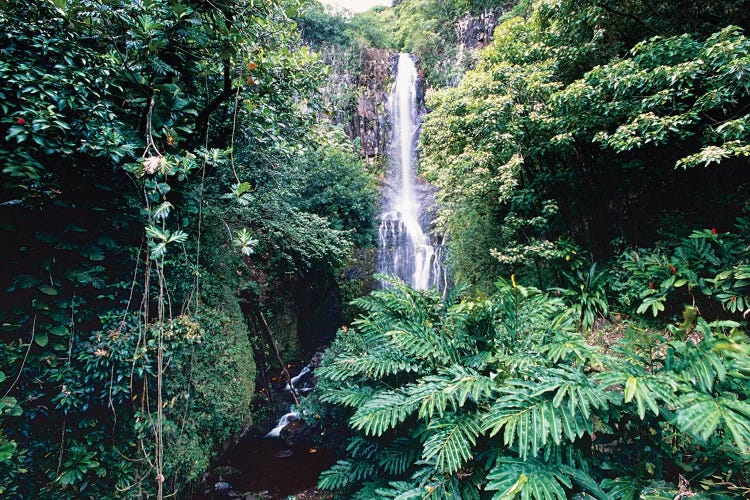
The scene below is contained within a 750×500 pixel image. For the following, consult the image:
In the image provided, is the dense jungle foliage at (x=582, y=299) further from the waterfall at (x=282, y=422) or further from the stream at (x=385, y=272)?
the waterfall at (x=282, y=422)

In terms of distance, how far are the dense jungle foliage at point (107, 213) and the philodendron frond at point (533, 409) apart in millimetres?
1557

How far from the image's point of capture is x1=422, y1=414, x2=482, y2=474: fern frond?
1898mm

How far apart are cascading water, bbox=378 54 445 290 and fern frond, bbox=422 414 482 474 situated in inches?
199

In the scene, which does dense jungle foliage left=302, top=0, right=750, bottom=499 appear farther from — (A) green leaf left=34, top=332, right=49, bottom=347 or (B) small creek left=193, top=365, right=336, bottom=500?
(A) green leaf left=34, top=332, right=49, bottom=347

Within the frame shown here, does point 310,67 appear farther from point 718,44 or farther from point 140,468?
point 140,468

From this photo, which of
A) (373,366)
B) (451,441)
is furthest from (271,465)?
(451,441)

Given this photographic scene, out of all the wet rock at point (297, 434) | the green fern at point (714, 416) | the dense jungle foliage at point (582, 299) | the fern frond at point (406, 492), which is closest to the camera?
the green fern at point (714, 416)

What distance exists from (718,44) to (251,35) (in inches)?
159

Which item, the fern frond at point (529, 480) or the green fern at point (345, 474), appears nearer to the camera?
the fern frond at point (529, 480)

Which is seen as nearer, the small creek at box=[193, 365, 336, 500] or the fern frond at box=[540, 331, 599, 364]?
the fern frond at box=[540, 331, 599, 364]

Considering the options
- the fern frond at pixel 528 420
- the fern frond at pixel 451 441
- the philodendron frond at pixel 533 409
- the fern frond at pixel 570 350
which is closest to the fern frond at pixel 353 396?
the philodendron frond at pixel 533 409

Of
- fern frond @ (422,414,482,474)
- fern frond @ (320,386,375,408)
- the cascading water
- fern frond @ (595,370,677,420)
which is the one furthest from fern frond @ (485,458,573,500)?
the cascading water

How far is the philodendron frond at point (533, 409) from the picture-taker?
163 centimetres

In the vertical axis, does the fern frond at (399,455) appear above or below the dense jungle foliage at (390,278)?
below
